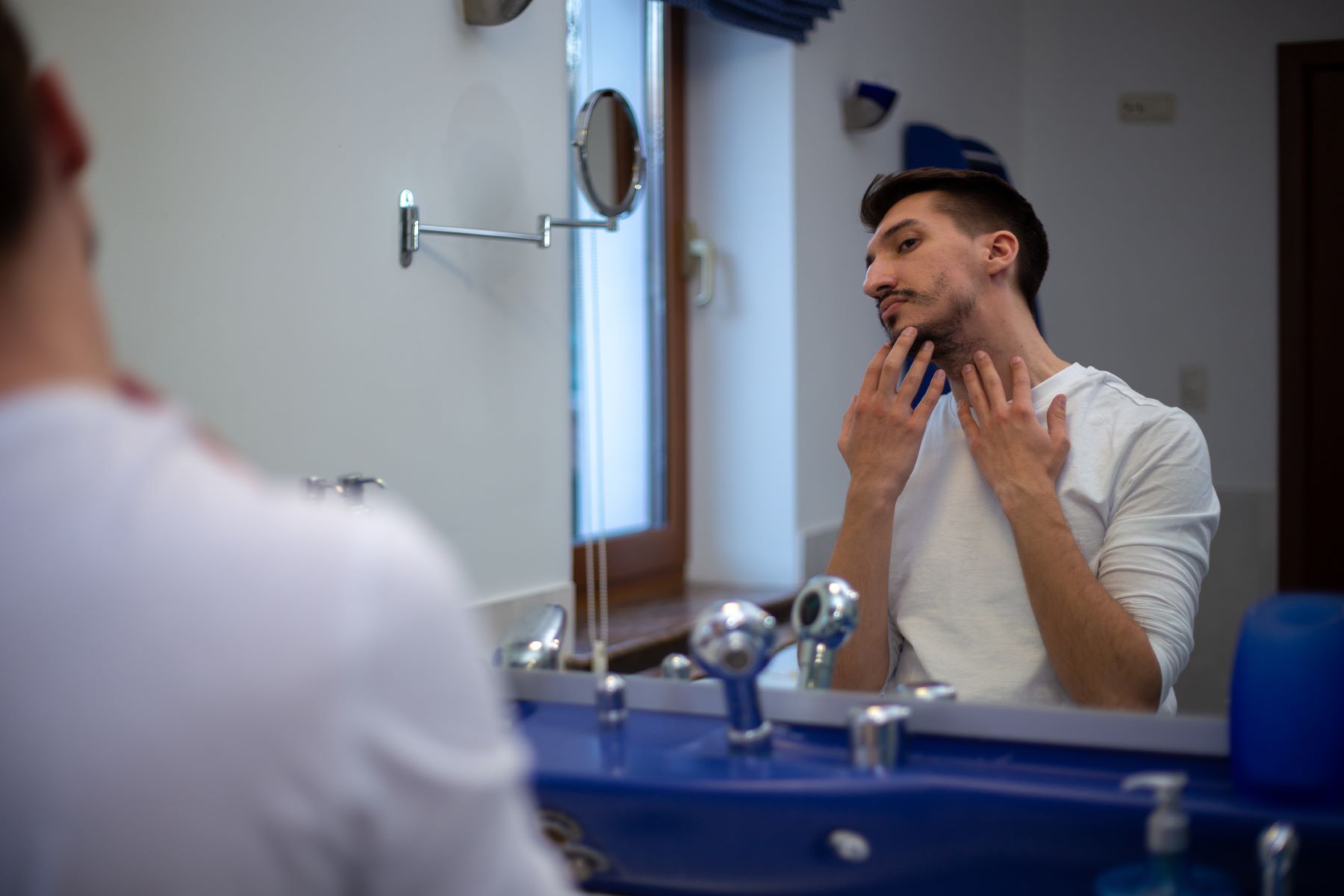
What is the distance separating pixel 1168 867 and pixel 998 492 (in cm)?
39

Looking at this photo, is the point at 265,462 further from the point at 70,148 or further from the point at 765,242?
the point at 70,148

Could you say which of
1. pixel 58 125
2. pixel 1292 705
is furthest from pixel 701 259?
pixel 58 125

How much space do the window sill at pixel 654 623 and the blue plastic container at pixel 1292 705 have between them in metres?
0.42

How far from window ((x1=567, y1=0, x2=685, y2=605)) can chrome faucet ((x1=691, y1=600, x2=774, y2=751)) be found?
248 millimetres

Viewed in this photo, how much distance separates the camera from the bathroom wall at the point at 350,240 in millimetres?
1056

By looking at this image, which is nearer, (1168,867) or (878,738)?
(1168,867)

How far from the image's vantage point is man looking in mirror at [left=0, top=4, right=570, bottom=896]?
39cm

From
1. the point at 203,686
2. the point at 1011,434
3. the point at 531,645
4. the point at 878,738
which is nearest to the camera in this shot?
the point at 203,686

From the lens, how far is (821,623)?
107 cm

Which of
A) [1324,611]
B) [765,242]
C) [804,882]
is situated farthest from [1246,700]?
[765,242]

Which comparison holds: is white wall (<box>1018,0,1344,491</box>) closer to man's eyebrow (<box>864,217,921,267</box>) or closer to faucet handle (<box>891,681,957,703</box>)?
man's eyebrow (<box>864,217,921,267</box>)

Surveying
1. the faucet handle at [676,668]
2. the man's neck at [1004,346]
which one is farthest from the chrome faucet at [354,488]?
the man's neck at [1004,346]

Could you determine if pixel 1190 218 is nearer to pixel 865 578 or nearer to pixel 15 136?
pixel 865 578

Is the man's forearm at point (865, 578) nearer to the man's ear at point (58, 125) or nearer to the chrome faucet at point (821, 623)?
the chrome faucet at point (821, 623)
